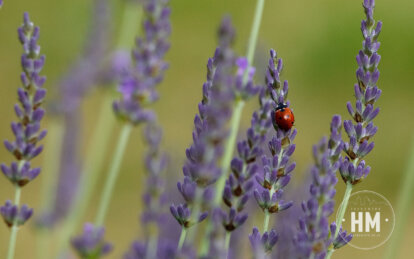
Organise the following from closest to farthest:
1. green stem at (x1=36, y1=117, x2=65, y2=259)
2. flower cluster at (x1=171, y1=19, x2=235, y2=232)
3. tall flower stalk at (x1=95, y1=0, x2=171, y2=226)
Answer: flower cluster at (x1=171, y1=19, x2=235, y2=232), tall flower stalk at (x1=95, y1=0, x2=171, y2=226), green stem at (x1=36, y1=117, x2=65, y2=259)

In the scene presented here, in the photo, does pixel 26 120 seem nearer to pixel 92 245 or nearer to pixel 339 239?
pixel 92 245

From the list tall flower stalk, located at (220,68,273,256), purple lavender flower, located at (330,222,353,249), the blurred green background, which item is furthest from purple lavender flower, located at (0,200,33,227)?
the blurred green background

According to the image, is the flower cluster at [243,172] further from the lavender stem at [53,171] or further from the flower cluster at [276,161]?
the lavender stem at [53,171]

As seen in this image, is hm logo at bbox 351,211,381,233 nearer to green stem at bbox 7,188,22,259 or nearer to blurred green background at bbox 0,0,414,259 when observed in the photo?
green stem at bbox 7,188,22,259

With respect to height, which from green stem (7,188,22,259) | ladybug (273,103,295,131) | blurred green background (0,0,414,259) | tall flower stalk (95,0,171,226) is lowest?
green stem (7,188,22,259)

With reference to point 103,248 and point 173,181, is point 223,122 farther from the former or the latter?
point 173,181

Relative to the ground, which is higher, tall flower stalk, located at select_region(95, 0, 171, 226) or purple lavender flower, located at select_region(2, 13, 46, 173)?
tall flower stalk, located at select_region(95, 0, 171, 226)
